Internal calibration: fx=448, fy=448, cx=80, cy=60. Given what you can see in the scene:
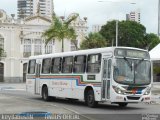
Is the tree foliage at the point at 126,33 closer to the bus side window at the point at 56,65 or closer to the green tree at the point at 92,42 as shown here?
the green tree at the point at 92,42

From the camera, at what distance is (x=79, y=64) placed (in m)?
23.7

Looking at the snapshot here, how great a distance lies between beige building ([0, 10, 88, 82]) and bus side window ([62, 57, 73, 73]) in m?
44.9

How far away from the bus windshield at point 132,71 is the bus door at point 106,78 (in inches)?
16.5

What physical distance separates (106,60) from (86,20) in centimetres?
5361

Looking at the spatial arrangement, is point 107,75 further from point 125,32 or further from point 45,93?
point 125,32

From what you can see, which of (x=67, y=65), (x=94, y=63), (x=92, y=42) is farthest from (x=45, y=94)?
(x=92, y=42)

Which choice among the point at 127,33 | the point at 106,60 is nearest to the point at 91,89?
the point at 106,60

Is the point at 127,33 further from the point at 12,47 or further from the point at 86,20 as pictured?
the point at 12,47

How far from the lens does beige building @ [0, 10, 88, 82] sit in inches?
2741

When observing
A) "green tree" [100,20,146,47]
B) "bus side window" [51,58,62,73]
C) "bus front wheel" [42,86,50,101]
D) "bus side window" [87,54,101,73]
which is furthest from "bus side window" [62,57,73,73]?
"green tree" [100,20,146,47]

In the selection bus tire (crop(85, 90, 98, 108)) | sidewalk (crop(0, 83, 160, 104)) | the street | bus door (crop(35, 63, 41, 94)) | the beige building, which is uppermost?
the beige building

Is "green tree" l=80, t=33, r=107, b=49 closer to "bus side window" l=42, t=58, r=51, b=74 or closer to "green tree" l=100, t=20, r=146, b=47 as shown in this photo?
"green tree" l=100, t=20, r=146, b=47

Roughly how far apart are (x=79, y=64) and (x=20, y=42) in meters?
48.4

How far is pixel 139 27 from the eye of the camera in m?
89.9
